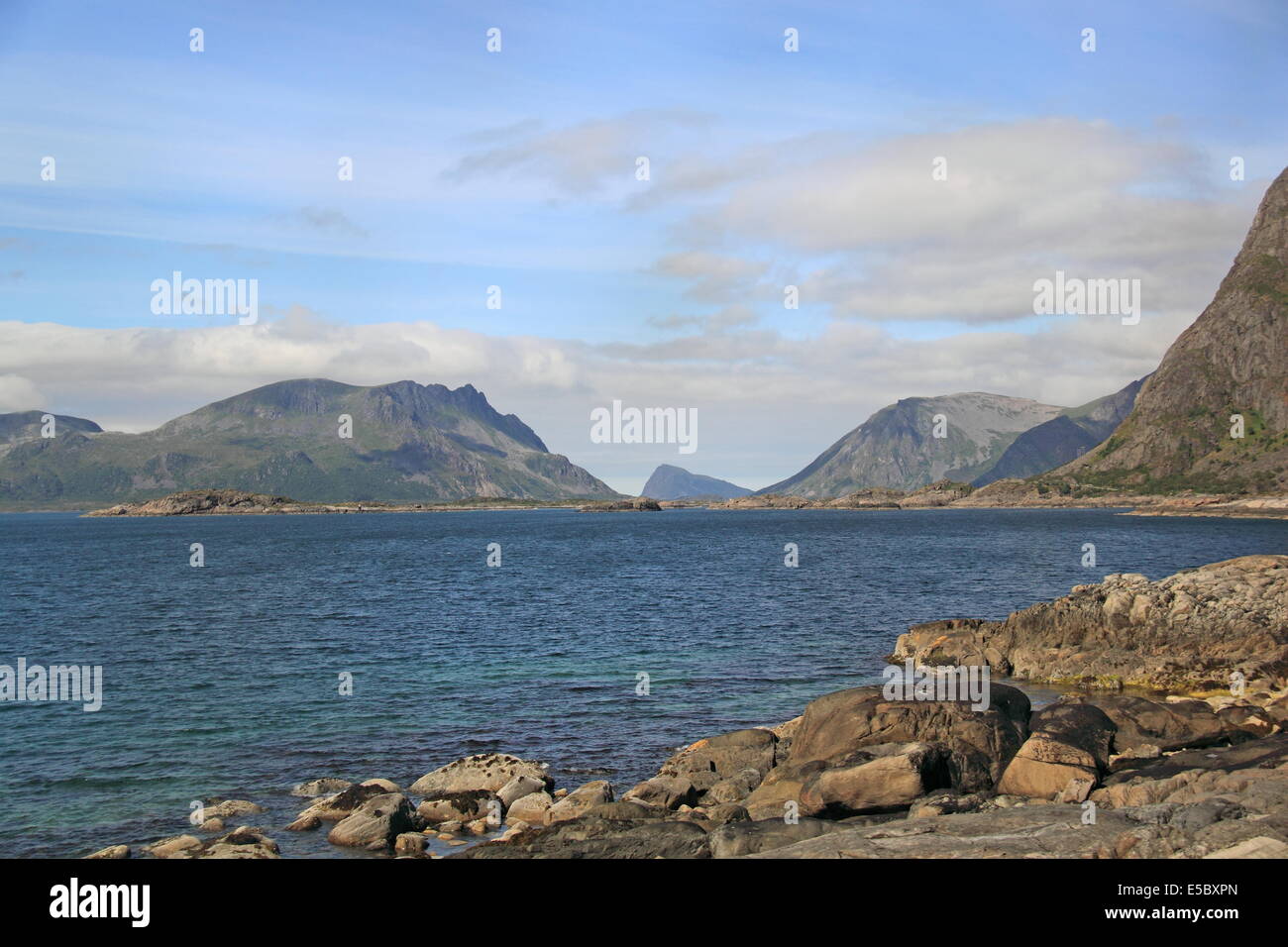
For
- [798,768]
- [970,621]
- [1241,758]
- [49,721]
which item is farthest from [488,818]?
[970,621]

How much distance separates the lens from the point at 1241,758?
24594 millimetres

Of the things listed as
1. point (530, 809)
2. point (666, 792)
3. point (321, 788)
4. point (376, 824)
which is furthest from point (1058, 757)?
point (321, 788)

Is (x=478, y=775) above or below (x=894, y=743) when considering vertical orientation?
below

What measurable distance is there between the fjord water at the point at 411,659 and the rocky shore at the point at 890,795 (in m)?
2.53

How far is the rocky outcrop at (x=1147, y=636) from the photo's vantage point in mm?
42094

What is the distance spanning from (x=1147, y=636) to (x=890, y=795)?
97.7ft

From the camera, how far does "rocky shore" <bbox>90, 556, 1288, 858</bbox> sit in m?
18.3

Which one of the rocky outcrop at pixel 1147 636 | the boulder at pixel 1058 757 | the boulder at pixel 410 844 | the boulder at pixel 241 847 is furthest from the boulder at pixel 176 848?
the rocky outcrop at pixel 1147 636

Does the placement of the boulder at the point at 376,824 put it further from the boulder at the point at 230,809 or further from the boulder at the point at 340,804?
the boulder at the point at 230,809

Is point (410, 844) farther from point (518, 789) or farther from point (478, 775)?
point (478, 775)

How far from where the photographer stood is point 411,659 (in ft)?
171

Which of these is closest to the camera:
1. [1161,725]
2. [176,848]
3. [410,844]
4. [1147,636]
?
[176,848]

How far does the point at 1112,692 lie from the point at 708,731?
65.4 ft
